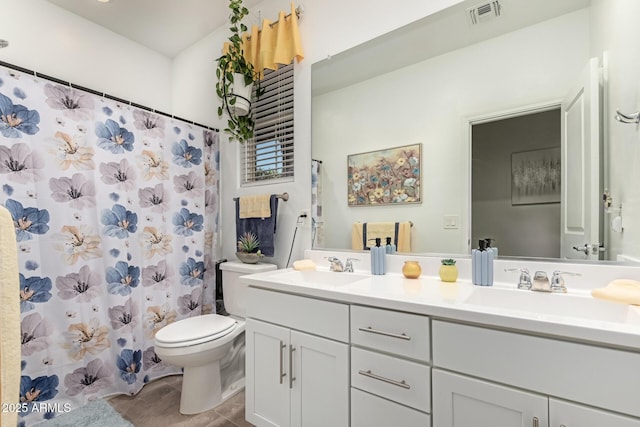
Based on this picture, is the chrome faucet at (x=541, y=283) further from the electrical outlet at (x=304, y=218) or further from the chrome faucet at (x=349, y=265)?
the electrical outlet at (x=304, y=218)

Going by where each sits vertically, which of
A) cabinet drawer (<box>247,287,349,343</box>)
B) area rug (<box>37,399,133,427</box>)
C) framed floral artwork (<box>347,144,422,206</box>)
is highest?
framed floral artwork (<box>347,144,422,206</box>)

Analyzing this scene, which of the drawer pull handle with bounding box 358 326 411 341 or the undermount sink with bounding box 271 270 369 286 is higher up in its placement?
the undermount sink with bounding box 271 270 369 286

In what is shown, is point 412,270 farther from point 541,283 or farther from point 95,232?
point 95,232

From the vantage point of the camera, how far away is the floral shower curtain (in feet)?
5.13

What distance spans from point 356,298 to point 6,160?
72.9 inches

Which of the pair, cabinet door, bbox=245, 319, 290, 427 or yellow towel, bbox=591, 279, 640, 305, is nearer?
yellow towel, bbox=591, 279, 640, 305

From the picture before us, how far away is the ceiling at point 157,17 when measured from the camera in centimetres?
217

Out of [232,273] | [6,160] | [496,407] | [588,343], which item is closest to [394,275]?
[496,407]

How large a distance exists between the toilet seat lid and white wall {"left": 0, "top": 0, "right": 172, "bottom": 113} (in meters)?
2.01

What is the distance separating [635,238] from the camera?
1.04 meters

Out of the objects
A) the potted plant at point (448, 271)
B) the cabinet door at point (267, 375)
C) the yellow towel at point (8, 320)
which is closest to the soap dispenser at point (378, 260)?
the potted plant at point (448, 271)

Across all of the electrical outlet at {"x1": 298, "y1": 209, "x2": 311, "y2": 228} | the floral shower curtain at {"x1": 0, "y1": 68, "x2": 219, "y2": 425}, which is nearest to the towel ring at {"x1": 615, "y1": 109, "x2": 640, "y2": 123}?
the electrical outlet at {"x1": 298, "y1": 209, "x2": 311, "y2": 228}

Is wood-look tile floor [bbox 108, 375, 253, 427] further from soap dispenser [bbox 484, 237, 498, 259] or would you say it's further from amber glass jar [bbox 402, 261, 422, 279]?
soap dispenser [bbox 484, 237, 498, 259]

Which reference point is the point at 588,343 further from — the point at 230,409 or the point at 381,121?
the point at 230,409
